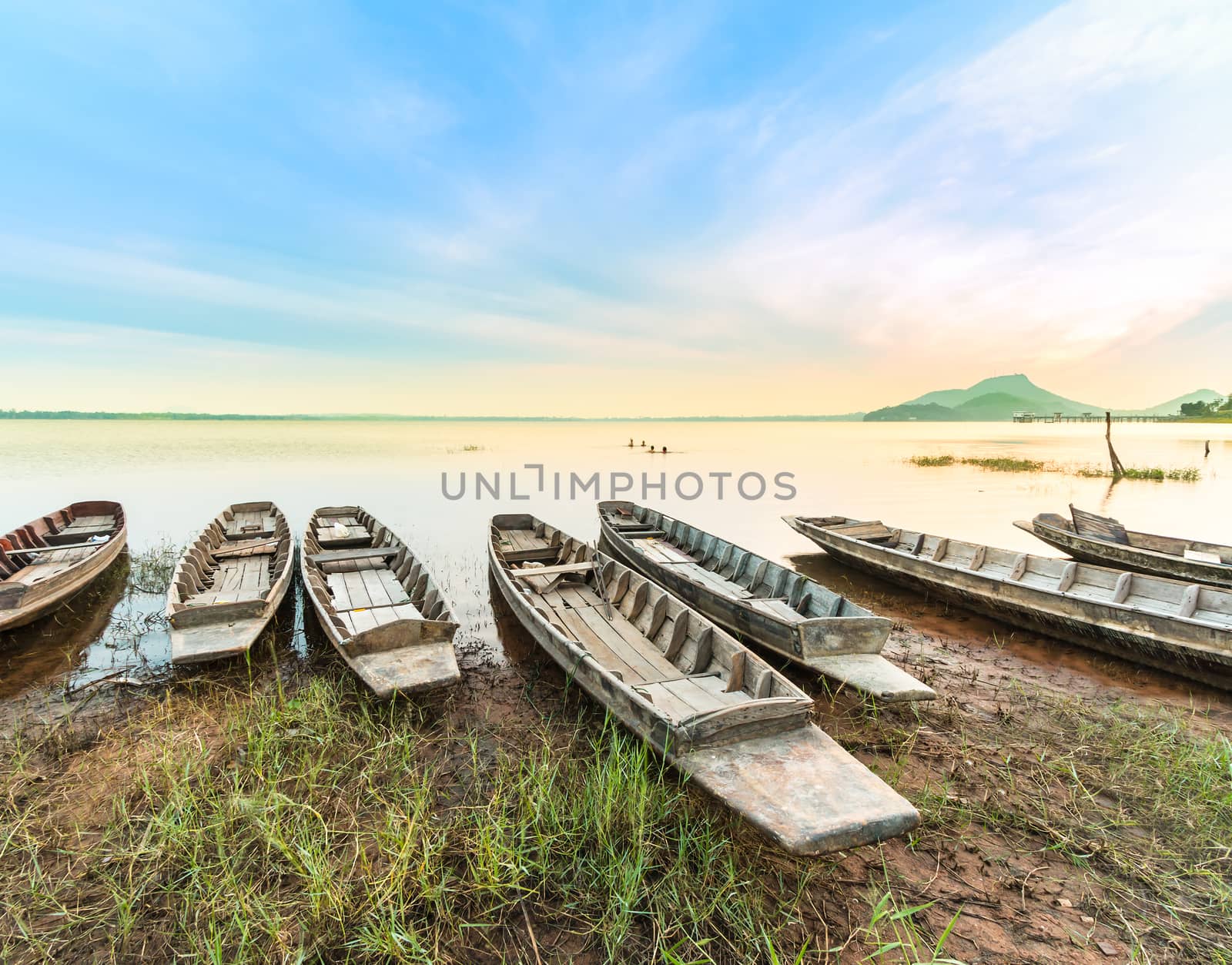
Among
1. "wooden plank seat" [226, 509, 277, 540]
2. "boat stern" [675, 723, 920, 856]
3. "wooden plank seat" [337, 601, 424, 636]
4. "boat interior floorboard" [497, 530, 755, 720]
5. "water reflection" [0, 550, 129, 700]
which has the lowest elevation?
"water reflection" [0, 550, 129, 700]

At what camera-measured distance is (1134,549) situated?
32.8 feet

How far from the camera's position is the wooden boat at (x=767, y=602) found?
5.78 m

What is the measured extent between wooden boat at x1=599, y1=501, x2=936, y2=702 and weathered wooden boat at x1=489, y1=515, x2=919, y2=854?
1.02 m

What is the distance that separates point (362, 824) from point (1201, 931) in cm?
540

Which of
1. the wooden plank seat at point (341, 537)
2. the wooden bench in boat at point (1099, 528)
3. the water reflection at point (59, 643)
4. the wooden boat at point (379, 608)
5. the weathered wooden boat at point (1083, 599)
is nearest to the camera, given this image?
the wooden boat at point (379, 608)

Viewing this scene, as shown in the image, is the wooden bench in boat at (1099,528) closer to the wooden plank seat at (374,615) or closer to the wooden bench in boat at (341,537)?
the wooden plank seat at (374,615)

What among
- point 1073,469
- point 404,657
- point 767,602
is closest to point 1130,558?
point 767,602

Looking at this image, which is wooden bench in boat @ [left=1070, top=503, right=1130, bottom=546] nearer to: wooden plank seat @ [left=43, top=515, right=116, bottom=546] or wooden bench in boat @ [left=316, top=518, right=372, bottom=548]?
wooden bench in boat @ [left=316, top=518, right=372, bottom=548]

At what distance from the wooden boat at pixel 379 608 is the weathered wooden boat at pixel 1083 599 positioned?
7.85m

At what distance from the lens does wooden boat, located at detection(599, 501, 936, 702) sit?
578cm

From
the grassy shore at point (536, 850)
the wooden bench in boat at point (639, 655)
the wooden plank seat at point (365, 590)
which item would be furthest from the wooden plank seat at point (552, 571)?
the grassy shore at point (536, 850)

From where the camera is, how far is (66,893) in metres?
3.40

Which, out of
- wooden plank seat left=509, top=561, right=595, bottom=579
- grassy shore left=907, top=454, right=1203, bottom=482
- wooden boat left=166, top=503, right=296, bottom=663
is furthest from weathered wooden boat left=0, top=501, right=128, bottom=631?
grassy shore left=907, top=454, right=1203, bottom=482

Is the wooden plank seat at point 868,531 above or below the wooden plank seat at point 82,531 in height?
above
